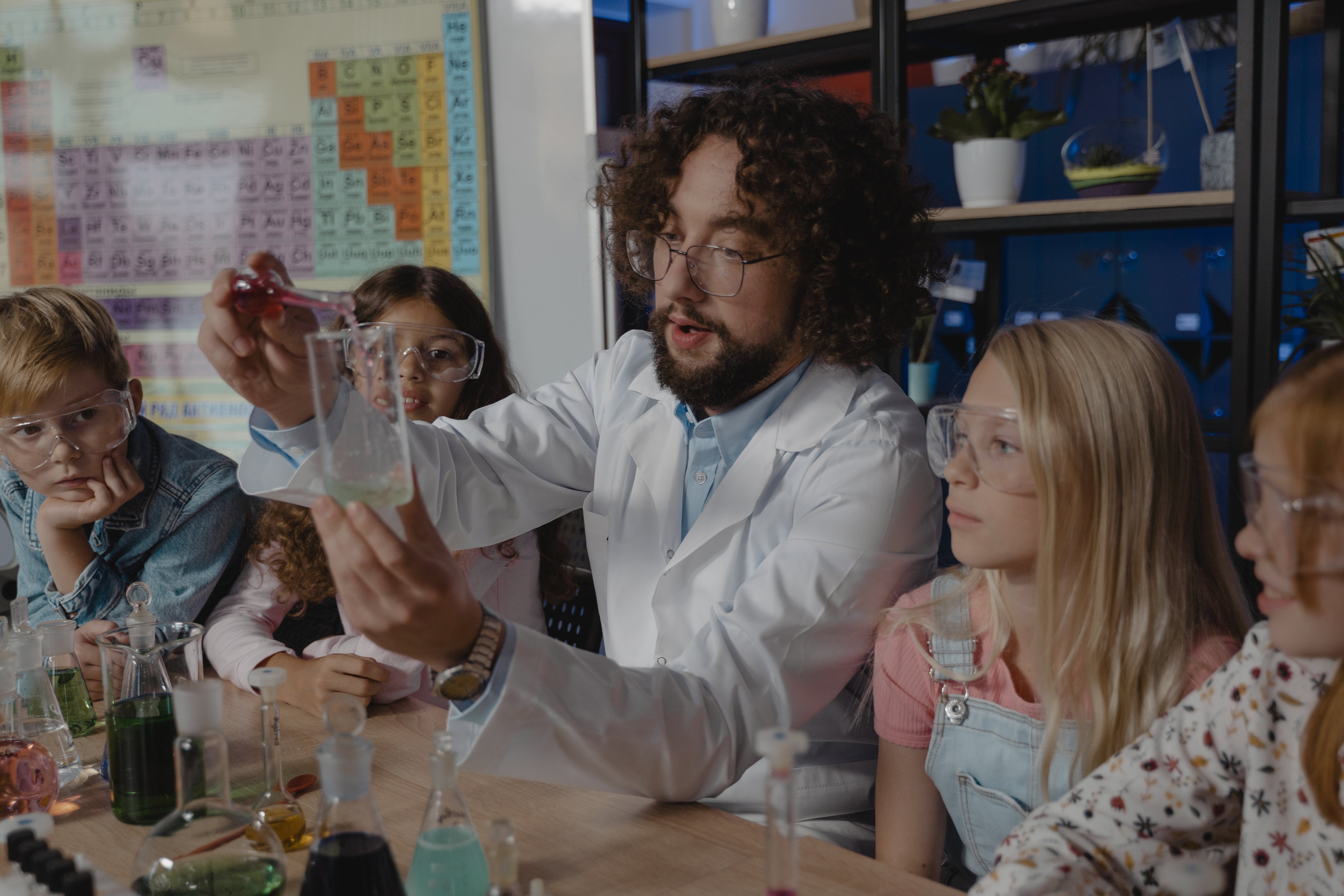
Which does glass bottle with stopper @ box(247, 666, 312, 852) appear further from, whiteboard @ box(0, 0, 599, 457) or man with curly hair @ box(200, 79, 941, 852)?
whiteboard @ box(0, 0, 599, 457)

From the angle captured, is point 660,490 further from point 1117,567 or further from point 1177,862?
point 1177,862

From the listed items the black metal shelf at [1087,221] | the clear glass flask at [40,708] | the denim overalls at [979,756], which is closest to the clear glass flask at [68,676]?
the clear glass flask at [40,708]

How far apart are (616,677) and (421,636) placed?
0.86 feet

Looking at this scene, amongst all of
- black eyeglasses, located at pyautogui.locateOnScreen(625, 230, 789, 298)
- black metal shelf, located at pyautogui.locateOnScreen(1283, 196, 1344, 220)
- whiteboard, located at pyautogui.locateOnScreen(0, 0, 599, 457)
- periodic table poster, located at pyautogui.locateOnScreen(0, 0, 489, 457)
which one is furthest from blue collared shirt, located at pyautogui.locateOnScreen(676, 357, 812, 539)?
periodic table poster, located at pyautogui.locateOnScreen(0, 0, 489, 457)

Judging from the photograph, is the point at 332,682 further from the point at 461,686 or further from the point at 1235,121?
the point at 1235,121

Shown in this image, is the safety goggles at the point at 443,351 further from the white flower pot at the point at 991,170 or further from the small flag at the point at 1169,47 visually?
the small flag at the point at 1169,47

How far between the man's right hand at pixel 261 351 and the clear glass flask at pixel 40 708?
0.39m

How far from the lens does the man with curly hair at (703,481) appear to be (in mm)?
1148

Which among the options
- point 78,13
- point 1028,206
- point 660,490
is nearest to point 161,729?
point 660,490

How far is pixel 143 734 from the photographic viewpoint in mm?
1196

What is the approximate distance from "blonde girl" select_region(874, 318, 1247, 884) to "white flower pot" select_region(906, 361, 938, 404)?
64.9 inches

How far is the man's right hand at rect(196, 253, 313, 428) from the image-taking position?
1252 mm

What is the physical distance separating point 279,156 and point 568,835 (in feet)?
9.33

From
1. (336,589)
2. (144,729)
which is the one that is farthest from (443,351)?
(144,729)
